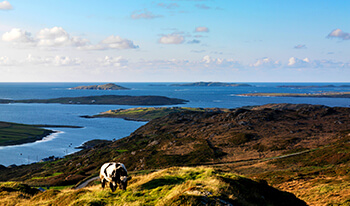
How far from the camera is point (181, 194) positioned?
47.7 ft

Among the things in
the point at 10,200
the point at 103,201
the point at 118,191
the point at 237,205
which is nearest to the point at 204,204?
the point at 237,205

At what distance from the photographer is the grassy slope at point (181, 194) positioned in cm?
1458

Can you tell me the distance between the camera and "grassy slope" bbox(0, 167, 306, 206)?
14578mm

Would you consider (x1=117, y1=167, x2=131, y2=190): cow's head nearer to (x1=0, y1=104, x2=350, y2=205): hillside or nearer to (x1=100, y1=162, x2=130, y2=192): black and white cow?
(x1=100, y1=162, x2=130, y2=192): black and white cow

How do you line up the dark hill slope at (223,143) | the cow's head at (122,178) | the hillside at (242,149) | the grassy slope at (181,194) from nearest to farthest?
the grassy slope at (181,194), the cow's head at (122,178), the hillside at (242,149), the dark hill slope at (223,143)

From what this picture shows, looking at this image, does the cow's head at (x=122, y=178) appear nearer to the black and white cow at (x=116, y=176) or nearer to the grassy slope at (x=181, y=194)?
the black and white cow at (x=116, y=176)

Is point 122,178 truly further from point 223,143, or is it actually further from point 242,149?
point 223,143

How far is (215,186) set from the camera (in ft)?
53.9

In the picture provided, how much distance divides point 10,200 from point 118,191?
10698mm

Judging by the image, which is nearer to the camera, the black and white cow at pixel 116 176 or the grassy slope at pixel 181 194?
the grassy slope at pixel 181 194

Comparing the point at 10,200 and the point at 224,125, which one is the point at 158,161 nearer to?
the point at 224,125

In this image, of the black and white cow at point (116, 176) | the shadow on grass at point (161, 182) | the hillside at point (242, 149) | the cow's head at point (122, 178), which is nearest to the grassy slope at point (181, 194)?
the shadow on grass at point (161, 182)

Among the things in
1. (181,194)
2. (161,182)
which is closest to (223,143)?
(161,182)

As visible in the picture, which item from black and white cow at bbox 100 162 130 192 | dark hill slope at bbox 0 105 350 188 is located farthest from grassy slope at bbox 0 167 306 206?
dark hill slope at bbox 0 105 350 188
